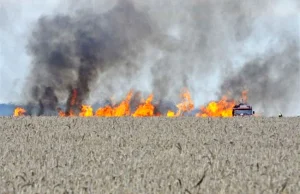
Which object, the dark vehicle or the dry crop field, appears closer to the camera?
the dry crop field

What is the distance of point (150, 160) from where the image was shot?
1828 cm

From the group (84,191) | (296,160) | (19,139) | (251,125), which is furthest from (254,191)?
(251,125)

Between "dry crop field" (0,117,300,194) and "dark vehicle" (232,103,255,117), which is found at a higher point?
"dark vehicle" (232,103,255,117)

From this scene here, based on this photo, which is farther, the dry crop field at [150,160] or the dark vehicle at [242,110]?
the dark vehicle at [242,110]

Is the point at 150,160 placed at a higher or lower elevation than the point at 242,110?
lower

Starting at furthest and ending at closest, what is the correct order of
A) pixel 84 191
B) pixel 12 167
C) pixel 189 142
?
→ pixel 189 142 → pixel 12 167 → pixel 84 191

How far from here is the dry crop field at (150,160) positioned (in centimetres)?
1386

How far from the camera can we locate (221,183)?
14.1 m

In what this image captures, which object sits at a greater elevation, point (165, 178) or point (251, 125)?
point (251, 125)

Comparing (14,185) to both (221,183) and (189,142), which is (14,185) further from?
(189,142)

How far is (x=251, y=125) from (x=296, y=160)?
17.0m

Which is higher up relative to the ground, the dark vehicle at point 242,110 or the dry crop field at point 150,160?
the dark vehicle at point 242,110

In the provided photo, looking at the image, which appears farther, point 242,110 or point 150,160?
point 242,110

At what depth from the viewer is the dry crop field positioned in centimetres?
1386
